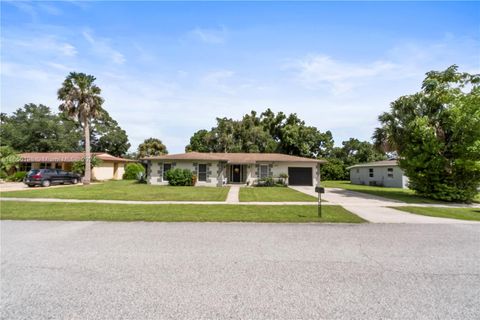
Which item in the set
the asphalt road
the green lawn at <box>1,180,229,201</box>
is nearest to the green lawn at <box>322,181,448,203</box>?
the asphalt road

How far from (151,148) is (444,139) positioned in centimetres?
3626

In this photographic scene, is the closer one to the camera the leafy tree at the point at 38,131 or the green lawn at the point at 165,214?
the green lawn at the point at 165,214

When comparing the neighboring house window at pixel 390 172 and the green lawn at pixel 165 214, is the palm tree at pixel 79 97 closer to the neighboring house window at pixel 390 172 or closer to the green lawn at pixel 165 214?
the green lawn at pixel 165 214

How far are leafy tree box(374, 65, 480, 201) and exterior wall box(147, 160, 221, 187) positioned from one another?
14.1 metres

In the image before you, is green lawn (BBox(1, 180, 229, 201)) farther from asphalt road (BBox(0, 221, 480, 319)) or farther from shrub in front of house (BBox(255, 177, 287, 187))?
shrub in front of house (BBox(255, 177, 287, 187))

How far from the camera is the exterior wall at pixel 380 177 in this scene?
995 inches

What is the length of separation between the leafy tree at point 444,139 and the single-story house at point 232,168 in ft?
27.7

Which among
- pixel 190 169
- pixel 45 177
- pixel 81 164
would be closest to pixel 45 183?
pixel 45 177

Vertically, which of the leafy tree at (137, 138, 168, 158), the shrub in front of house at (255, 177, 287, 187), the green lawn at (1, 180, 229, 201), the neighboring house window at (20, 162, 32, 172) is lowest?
the green lawn at (1, 180, 229, 201)

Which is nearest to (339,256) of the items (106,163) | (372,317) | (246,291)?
(372,317)

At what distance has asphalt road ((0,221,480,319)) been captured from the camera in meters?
2.97

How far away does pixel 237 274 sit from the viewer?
395 cm

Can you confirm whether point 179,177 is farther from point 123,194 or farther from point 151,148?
point 151,148

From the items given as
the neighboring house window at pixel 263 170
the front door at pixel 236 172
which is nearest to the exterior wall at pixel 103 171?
the front door at pixel 236 172
